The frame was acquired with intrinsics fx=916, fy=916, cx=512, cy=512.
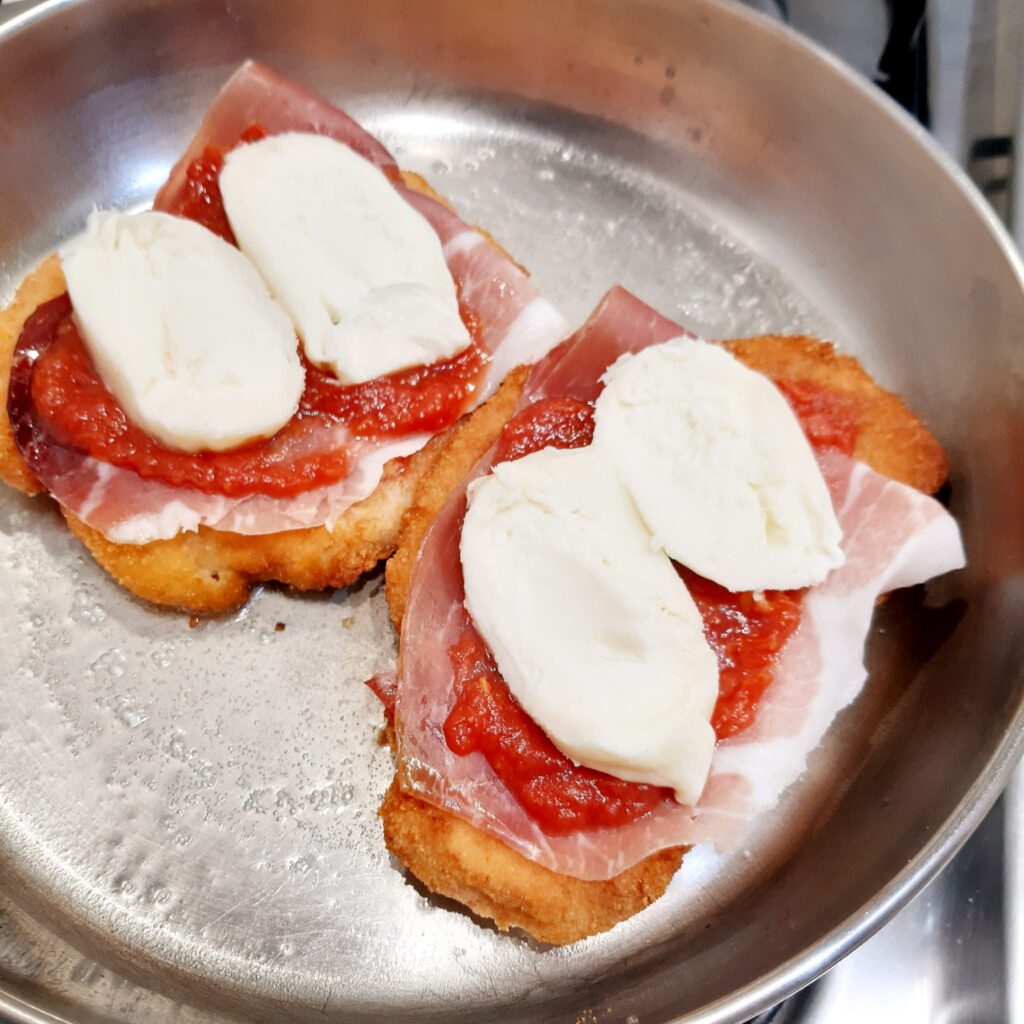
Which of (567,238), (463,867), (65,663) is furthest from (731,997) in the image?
(567,238)

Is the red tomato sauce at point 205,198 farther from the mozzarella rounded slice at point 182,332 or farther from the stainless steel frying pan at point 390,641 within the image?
the stainless steel frying pan at point 390,641

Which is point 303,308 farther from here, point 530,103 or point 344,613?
point 530,103

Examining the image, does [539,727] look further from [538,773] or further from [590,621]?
[590,621]

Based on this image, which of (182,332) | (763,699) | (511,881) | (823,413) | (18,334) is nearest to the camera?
(511,881)

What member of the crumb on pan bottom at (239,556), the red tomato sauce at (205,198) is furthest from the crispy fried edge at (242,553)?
the red tomato sauce at (205,198)

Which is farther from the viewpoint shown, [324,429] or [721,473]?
[324,429]

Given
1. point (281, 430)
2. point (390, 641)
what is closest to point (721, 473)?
point (390, 641)
